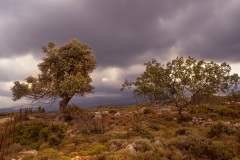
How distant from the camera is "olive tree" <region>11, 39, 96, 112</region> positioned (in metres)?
32.9

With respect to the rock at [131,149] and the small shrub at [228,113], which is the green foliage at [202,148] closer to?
the rock at [131,149]

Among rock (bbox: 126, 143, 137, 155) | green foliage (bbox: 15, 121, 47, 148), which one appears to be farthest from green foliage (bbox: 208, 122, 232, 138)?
green foliage (bbox: 15, 121, 47, 148)

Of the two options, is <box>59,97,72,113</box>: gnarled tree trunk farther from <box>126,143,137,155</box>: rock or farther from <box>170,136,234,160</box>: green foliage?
<box>170,136,234,160</box>: green foliage

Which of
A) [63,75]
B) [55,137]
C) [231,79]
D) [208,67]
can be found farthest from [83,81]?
[231,79]

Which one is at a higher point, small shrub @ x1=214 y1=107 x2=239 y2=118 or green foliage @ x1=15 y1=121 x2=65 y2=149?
green foliage @ x1=15 y1=121 x2=65 y2=149

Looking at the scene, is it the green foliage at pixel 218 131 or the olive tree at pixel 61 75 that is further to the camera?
the olive tree at pixel 61 75

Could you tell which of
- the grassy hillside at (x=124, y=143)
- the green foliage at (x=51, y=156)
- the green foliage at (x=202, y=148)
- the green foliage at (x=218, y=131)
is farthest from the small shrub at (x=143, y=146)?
the green foliage at (x=218, y=131)

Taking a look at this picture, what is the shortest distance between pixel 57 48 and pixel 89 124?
1500cm

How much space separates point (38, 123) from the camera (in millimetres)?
24547

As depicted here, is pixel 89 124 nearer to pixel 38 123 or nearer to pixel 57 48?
pixel 38 123

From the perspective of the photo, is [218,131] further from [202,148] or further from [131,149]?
[131,149]

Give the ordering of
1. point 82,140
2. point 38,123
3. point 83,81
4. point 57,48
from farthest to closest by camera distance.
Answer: point 57,48, point 83,81, point 38,123, point 82,140

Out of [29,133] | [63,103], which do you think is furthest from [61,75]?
[29,133]

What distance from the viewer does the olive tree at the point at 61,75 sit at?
32906mm
